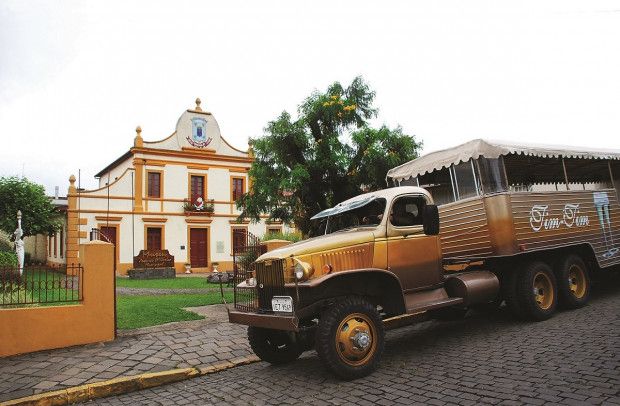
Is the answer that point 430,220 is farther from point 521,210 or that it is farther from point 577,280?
point 577,280

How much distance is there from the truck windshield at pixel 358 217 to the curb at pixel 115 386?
2.51m

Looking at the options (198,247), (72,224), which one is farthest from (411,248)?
(198,247)

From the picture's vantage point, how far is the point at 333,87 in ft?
44.6

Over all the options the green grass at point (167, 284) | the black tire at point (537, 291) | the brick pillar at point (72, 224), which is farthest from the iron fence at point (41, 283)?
the brick pillar at point (72, 224)

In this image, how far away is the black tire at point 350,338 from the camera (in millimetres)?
4633

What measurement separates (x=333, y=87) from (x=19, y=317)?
10.4 m

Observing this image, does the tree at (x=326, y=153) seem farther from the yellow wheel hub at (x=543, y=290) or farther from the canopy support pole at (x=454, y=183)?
the yellow wheel hub at (x=543, y=290)

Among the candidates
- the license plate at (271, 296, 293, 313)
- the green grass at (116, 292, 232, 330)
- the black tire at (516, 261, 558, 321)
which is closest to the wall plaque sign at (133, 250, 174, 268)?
the green grass at (116, 292, 232, 330)

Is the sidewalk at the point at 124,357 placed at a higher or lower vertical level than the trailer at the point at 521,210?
lower

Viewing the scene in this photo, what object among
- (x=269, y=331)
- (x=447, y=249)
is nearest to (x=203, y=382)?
(x=269, y=331)

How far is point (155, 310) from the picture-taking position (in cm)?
950

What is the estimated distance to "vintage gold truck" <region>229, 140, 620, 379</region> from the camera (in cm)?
495

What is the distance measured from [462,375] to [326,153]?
29.6ft

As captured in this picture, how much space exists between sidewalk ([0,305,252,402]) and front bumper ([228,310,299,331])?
117 cm
